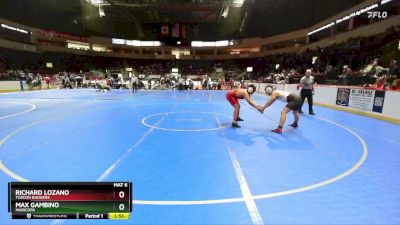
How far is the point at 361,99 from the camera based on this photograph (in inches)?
470

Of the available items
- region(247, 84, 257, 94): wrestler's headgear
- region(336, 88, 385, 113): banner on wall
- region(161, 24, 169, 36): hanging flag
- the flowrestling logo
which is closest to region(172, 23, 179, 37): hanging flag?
region(161, 24, 169, 36): hanging flag

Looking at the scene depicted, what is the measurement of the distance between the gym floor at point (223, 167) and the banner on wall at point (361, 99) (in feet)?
8.66

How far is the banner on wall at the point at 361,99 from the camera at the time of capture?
10.9m

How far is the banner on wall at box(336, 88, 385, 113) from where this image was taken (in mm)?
10855

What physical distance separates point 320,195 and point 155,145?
3.87m

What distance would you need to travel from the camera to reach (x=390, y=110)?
10188 millimetres

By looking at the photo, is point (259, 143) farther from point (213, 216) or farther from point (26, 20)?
point (26, 20)

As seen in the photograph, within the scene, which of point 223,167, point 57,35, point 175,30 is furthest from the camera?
point 57,35

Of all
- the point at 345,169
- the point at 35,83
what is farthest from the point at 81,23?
the point at 345,169

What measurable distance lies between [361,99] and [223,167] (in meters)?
10.4
